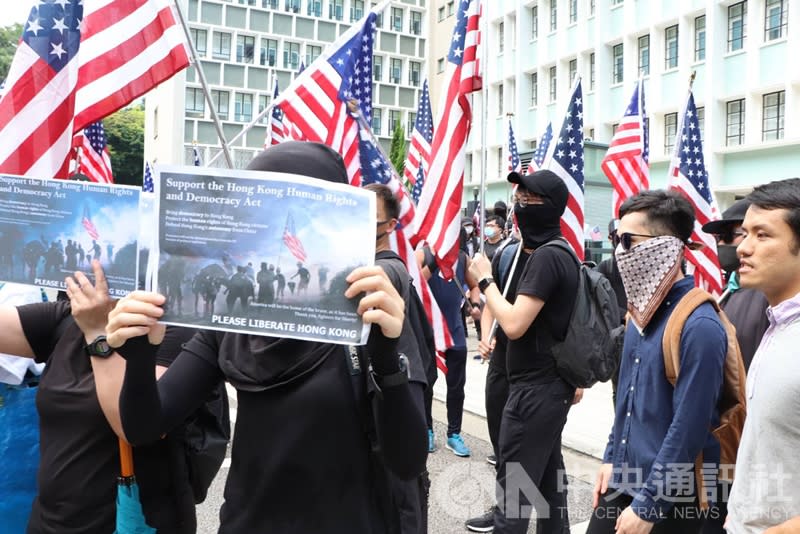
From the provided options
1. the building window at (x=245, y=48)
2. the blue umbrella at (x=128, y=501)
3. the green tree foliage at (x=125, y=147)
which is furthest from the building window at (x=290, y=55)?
the blue umbrella at (x=128, y=501)

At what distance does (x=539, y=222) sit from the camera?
4.14 metres

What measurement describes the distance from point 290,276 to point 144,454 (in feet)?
3.61

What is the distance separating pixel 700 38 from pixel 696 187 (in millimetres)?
21341

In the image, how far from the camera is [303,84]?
581cm

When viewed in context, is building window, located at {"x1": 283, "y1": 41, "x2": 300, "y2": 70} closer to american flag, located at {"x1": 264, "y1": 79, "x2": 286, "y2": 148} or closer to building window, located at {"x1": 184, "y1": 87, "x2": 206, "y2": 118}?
building window, located at {"x1": 184, "y1": 87, "x2": 206, "y2": 118}

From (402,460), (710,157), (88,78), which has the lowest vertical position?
(402,460)

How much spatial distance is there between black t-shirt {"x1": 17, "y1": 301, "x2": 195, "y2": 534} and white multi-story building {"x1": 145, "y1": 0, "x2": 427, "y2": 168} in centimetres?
4334

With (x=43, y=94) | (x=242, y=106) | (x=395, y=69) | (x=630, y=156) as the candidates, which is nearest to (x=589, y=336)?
(x=43, y=94)

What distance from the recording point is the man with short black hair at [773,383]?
2123 millimetres

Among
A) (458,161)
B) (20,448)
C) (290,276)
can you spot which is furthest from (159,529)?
(458,161)

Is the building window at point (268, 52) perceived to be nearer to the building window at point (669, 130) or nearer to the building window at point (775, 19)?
the building window at point (669, 130)

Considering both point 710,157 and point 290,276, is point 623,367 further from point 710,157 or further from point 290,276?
point 710,157

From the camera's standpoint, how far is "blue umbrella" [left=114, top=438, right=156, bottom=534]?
2223 mm

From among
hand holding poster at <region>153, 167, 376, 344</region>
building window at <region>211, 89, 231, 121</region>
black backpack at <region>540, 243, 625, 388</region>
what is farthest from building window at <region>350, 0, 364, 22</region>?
hand holding poster at <region>153, 167, 376, 344</region>
